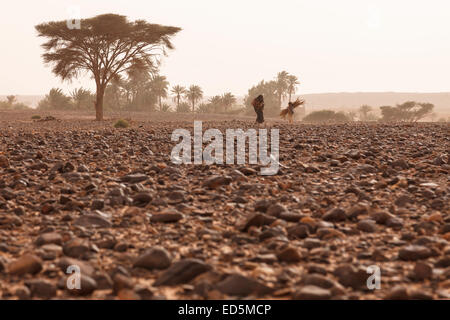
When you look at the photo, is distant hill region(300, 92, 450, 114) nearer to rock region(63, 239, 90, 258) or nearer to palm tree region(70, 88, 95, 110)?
palm tree region(70, 88, 95, 110)

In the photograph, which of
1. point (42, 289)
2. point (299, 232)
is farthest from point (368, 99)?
point (42, 289)

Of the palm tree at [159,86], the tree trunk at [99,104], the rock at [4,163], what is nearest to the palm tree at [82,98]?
the palm tree at [159,86]

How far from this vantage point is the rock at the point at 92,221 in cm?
367

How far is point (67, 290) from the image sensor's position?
2520 millimetres

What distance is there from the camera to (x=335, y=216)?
384 centimetres

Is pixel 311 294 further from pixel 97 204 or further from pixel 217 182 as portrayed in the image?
pixel 217 182

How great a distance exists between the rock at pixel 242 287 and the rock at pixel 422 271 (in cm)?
90

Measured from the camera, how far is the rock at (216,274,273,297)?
2.51 metres

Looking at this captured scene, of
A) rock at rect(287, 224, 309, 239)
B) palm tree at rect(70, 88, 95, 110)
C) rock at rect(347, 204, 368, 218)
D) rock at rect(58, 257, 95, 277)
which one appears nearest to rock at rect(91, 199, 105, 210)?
rock at rect(58, 257, 95, 277)

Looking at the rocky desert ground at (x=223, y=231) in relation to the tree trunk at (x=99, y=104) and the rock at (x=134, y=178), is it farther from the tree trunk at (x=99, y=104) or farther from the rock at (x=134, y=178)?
the tree trunk at (x=99, y=104)

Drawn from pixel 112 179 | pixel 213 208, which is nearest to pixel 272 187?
pixel 213 208

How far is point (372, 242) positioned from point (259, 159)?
4.29 metres

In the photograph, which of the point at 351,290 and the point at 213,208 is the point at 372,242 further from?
the point at 213,208

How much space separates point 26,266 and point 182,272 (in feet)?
3.16
